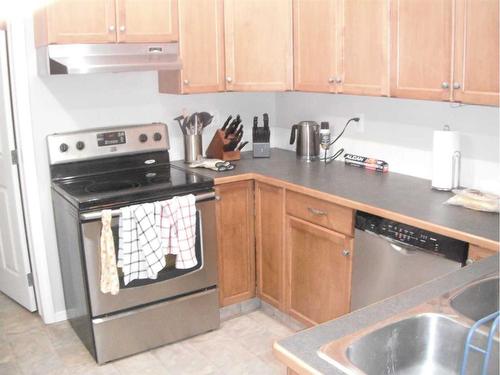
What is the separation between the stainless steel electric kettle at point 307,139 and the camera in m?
3.51

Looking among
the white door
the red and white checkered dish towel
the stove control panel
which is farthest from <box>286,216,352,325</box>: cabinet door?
the white door

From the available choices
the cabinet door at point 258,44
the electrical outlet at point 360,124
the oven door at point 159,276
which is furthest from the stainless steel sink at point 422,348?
the cabinet door at point 258,44

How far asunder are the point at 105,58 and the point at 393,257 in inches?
68.5

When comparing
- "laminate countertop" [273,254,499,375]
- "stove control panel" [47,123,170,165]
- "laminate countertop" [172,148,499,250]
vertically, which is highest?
"stove control panel" [47,123,170,165]

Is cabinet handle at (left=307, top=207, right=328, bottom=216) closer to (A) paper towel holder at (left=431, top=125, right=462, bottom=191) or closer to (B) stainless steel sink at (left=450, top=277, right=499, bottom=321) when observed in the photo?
(A) paper towel holder at (left=431, top=125, right=462, bottom=191)

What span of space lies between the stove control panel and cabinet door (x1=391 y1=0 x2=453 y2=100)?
1.48 m

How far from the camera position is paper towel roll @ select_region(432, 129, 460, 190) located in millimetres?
2691

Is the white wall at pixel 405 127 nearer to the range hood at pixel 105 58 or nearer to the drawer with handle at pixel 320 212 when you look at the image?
the drawer with handle at pixel 320 212

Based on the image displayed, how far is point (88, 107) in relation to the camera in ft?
10.8

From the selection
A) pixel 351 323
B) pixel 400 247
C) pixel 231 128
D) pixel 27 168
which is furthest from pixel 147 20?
pixel 351 323

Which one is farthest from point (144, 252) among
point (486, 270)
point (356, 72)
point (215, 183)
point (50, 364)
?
point (486, 270)

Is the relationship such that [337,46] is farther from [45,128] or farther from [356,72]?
[45,128]

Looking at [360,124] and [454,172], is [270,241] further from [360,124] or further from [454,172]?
[454,172]

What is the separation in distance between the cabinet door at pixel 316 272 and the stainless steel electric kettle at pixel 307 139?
66cm
